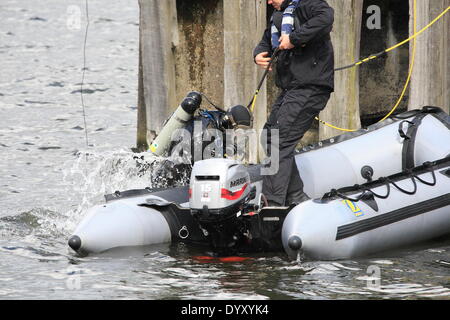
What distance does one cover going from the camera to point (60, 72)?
17188 mm

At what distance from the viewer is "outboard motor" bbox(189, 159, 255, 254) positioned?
24.3ft

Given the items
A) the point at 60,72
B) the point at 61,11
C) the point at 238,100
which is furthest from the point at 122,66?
the point at 238,100

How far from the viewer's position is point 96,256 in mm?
7738

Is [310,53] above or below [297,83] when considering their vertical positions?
above

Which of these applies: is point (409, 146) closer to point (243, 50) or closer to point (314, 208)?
point (314, 208)

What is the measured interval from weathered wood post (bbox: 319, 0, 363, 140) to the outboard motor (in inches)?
97.6

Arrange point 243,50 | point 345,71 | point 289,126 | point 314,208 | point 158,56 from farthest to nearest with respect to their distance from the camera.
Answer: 1. point 158,56
2. point 243,50
3. point 345,71
4. point 289,126
5. point 314,208

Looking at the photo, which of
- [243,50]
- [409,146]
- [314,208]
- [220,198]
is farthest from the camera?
[243,50]

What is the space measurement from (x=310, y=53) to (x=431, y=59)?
6.70ft

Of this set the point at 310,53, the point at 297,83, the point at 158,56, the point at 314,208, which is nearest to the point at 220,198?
the point at 314,208

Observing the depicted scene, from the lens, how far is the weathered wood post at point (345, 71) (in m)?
9.83

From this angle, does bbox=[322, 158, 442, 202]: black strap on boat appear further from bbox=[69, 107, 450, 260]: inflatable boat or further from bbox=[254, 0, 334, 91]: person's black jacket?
bbox=[254, 0, 334, 91]: person's black jacket
